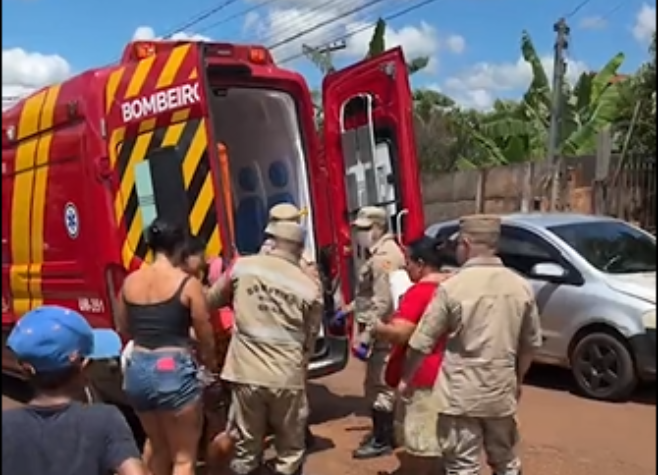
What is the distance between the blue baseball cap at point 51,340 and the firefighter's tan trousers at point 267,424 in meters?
1.85

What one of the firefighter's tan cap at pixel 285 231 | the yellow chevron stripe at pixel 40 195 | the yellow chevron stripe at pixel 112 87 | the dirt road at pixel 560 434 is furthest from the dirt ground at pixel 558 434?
the yellow chevron stripe at pixel 40 195

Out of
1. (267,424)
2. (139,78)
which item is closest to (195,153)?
(139,78)

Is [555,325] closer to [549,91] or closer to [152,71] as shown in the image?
[549,91]

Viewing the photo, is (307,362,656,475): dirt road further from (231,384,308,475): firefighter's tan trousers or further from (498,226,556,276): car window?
(231,384,308,475): firefighter's tan trousers

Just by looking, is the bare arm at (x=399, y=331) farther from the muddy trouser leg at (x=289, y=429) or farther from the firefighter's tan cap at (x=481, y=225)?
the firefighter's tan cap at (x=481, y=225)

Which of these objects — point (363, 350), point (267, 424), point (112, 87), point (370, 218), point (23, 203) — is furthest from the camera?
point (23, 203)

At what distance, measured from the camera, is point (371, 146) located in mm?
5102

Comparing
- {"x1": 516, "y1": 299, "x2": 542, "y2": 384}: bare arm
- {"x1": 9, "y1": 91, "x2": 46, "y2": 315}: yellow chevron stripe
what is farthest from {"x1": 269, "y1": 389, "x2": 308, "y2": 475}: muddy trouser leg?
{"x1": 9, "y1": 91, "x2": 46, "y2": 315}: yellow chevron stripe

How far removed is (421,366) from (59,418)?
1.94 m

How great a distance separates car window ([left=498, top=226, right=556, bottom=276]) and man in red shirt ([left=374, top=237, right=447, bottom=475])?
2.42 ft

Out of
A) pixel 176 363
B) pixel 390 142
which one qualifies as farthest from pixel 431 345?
pixel 390 142

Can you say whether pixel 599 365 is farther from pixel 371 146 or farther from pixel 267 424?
pixel 267 424

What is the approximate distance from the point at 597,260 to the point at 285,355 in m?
1.73

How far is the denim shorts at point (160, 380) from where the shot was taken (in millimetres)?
3609
